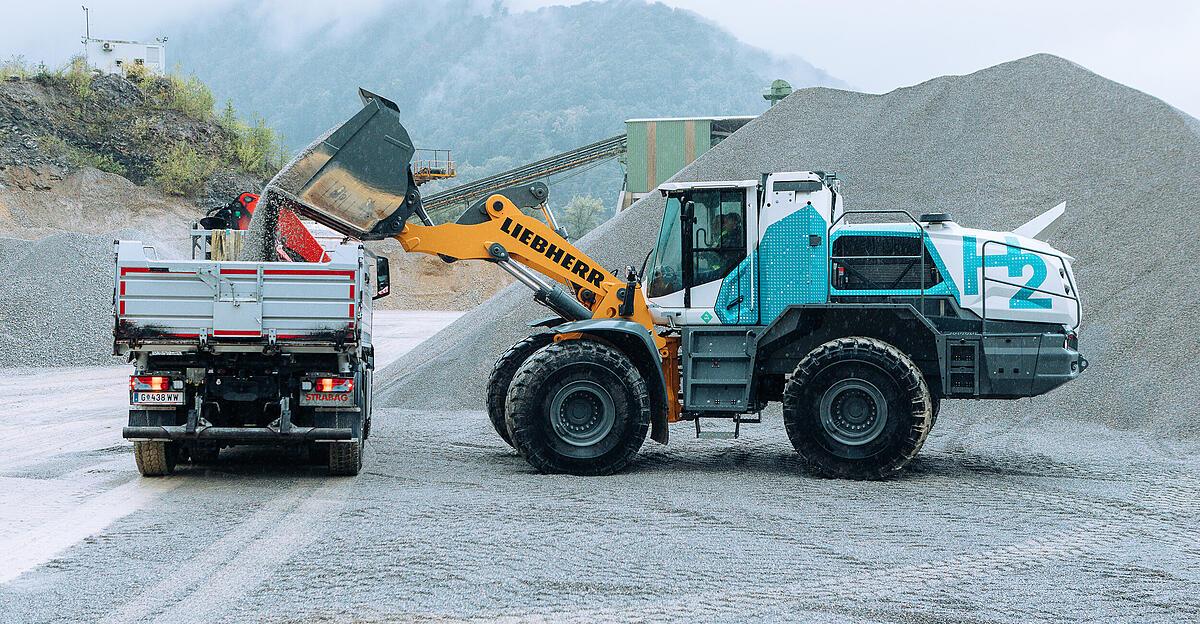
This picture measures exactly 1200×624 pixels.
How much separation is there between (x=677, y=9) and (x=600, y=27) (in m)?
13.1

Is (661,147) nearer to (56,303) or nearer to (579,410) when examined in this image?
(56,303)

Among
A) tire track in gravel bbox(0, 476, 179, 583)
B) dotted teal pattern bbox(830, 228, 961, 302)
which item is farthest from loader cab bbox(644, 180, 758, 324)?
tire track in gravel bbox(0, 476, 179, 583)

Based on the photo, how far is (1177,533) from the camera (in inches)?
311

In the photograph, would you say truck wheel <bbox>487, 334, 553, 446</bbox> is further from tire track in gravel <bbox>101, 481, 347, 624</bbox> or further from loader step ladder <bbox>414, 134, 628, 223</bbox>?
loader step ladder <bbox>414, 134, 628, 223</bbox>

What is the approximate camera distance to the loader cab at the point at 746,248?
10.4 meters

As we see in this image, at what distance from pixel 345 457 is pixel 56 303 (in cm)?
1769

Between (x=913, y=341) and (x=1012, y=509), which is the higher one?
(x=913, y=341)

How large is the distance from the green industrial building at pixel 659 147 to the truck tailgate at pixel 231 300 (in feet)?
83.0

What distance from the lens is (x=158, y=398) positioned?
9.45m

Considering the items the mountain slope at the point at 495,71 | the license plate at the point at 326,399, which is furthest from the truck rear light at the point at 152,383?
the mountain slope at the point at 495,71

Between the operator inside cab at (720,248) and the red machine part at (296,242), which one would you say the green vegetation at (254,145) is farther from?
the operator inside cab at (720,248)

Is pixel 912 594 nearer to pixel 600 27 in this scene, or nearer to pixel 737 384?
pixel 737 384

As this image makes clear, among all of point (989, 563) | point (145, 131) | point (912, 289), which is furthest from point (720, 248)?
point (145, 131)

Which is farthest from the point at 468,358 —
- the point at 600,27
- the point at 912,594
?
the point at 600,27
